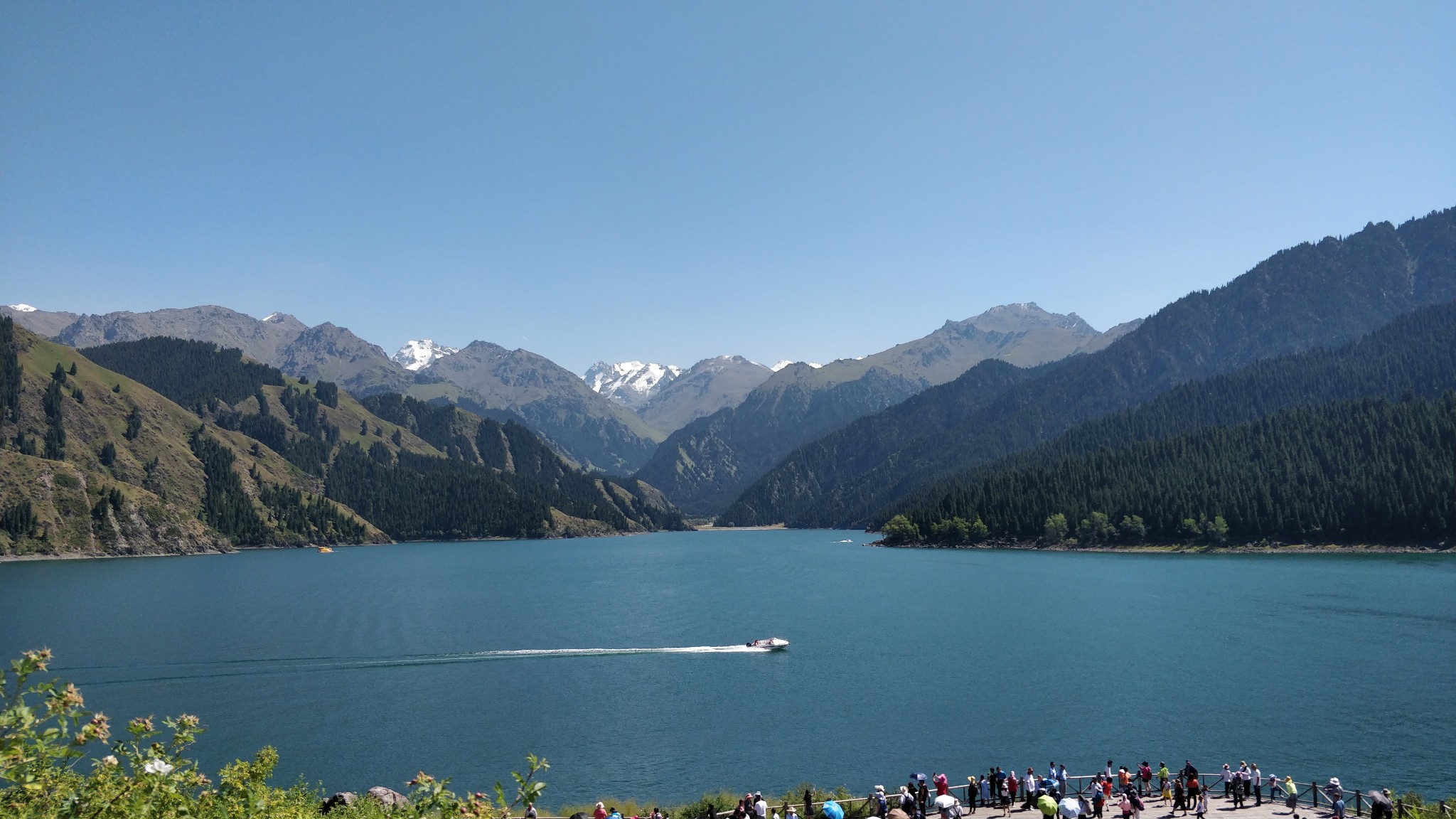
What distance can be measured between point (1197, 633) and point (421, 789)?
4609 inches

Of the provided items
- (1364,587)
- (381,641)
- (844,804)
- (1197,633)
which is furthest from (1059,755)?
(1364,587)

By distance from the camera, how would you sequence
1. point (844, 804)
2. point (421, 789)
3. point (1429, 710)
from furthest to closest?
point (1429, 710) < point (844, 804) < point (421, 789)

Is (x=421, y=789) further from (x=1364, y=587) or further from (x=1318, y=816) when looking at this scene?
(x=1364, y=587)

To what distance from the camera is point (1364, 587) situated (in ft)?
465

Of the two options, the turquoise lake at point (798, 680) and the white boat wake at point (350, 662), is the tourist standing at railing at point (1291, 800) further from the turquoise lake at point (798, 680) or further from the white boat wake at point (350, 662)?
the white boat wake at point (350, 662)

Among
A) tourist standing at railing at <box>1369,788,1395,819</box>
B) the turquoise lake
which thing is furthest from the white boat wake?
tourist standing at railing at <box>1369,788,1395,819</box>

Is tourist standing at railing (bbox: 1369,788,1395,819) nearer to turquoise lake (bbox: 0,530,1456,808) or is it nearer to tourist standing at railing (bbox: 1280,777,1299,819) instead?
tourist standing at railing (bbox: 1280,777,1299,819)

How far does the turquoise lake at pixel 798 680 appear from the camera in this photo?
6469cm

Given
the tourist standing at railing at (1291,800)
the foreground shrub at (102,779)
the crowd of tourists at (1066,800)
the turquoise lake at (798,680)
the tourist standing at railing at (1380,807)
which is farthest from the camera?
the turquoise lake at (798,680)

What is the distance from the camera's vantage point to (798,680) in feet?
302

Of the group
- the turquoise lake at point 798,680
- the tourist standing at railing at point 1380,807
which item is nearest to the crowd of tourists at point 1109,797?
the tourist standing at railing at point 1380,807

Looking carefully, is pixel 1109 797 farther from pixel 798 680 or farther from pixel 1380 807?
pixel 798 680

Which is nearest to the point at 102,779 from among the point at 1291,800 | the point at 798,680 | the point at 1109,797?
the point at 1109,797

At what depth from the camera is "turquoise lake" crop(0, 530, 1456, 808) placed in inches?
2547
